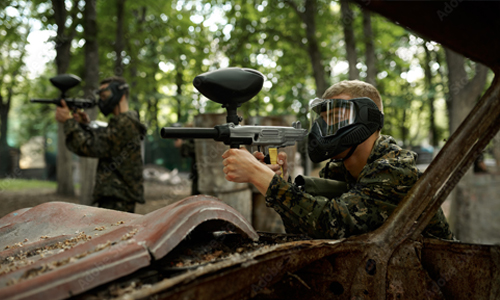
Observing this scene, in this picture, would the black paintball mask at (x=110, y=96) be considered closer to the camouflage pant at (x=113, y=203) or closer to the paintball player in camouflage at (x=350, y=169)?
the camouflage pant at (x=113, y=203)

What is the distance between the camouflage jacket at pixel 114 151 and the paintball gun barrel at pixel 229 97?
2855mm

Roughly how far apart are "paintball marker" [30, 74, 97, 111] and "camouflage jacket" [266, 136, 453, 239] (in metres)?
3.74

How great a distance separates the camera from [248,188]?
18.0 ft

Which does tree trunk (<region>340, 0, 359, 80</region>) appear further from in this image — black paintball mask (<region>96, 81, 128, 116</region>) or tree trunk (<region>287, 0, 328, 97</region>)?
black paintball mask (<region>96, 81, 128, 116</region>)

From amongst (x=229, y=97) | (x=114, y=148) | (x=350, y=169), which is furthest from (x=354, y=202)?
(x=114, y=148)

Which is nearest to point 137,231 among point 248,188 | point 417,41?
point 248,188

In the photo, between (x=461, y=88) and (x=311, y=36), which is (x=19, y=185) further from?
(x=461, y=88)

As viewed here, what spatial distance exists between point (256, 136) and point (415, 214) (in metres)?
0.95

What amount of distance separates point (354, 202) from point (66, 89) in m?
4.23

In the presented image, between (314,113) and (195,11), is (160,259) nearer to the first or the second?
(314,113)

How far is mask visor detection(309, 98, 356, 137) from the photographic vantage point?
1993 mm

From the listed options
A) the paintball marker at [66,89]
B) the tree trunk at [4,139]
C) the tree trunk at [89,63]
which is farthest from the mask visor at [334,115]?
the tree trunk at [4,139]

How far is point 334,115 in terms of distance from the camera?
201cm

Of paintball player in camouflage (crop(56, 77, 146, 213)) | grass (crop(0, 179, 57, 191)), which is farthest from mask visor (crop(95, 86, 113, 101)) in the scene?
grass (crop(0, 179, 57, 191))
